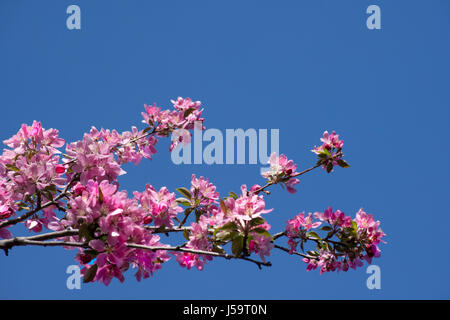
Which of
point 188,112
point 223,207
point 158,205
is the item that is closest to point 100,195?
point 158,205

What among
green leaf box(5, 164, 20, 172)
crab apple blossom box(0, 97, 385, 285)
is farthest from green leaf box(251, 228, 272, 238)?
green leaf box(5, 164, 20, 172)

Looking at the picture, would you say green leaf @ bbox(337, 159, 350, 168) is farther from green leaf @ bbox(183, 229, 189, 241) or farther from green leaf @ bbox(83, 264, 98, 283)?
green leaf @ bbox(83, 264, 98, 283)

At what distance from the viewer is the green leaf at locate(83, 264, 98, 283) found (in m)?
1.68

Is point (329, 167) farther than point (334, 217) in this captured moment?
Yes

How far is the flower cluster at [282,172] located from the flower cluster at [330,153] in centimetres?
29

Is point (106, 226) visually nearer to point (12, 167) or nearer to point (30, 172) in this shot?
point (30, 172)

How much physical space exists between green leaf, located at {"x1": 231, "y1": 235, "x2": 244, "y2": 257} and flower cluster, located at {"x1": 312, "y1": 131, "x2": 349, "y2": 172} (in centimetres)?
112

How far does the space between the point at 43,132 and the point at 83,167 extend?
1.87 feet

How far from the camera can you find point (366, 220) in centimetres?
232

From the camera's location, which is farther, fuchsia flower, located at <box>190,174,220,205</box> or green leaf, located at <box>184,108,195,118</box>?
green leaf, located at <box>184,108,195,118</box>

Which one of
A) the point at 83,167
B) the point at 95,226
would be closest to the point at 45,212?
the point at 83,167

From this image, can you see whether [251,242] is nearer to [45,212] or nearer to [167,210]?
[167,210]

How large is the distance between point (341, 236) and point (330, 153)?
1.91 ft

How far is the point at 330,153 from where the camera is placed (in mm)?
2619
